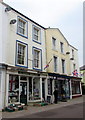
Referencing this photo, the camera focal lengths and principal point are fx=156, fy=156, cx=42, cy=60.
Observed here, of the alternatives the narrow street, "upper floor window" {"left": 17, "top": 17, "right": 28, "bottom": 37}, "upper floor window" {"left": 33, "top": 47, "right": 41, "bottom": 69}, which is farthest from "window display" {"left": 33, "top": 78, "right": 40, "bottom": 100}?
"upper floor window" {"left": 17, "top": 17, "right": 28, "bottom": 37}

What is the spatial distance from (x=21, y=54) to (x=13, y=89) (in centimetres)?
336

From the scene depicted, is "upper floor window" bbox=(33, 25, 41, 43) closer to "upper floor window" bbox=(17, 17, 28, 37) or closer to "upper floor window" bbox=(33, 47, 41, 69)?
"upper floor window" bbox=(33, 47, 41, 69)

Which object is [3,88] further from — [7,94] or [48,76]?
[48,76]

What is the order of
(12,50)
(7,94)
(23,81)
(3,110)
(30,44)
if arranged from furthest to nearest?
(30,44), (23,81), (12,50), (7,94), (3,110)

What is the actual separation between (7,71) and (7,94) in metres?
1.75

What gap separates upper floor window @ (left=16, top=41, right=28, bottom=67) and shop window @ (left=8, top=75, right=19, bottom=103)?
1471mm

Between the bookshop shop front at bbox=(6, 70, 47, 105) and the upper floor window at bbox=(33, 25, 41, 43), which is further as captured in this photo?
the upper floor window at bbox=(33, 25, 41, 43)

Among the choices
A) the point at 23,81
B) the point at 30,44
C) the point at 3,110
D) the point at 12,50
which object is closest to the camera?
the point at 3,110

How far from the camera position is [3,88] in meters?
11.7

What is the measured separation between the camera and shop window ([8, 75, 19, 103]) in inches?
501

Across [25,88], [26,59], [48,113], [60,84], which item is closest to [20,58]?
[26,59]

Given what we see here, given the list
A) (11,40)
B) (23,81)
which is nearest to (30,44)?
(11,40)

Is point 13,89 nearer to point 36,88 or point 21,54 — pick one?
point 21,54

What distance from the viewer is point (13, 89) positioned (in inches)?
514
